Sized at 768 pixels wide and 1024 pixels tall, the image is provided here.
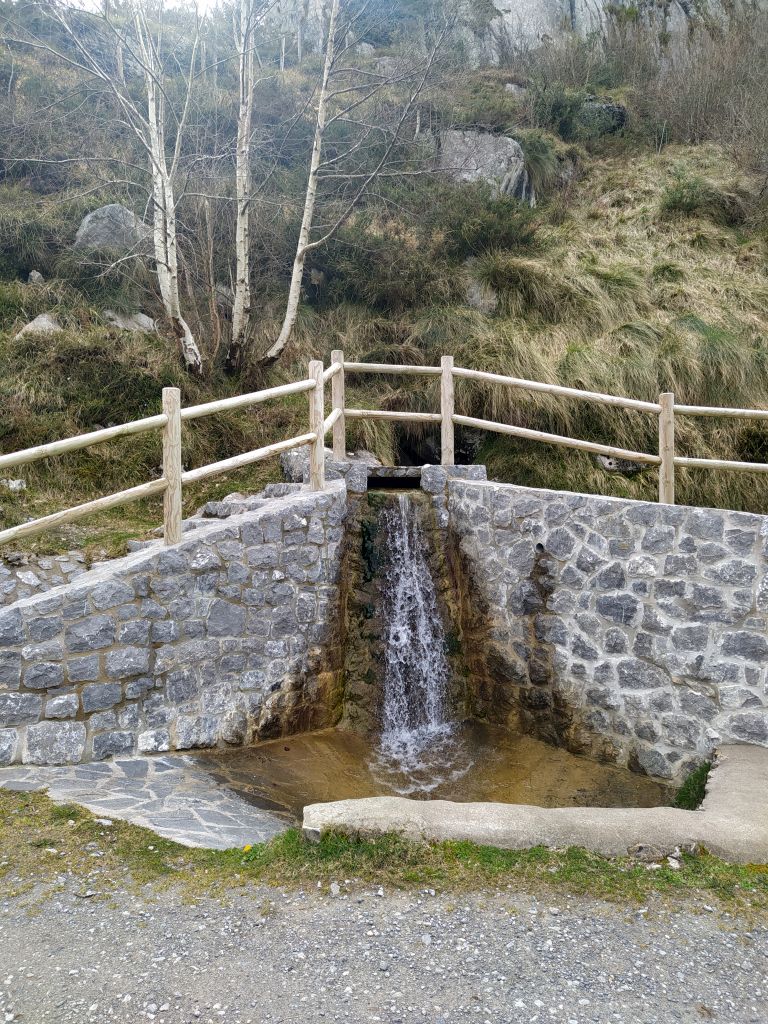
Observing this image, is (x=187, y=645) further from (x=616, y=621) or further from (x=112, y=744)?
(x=616, y=621)

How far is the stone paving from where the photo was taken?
12.7ft

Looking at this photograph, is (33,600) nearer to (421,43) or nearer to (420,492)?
(420,492)

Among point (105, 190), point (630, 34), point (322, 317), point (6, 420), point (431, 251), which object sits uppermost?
point (630, 34)

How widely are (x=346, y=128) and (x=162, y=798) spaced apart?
1231 centimetres

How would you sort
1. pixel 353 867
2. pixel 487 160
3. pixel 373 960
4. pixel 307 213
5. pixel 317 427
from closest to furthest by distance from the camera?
pixel 373 960 → pixel 353 867 → pixel 317 427 → pixel 307 213 → pixel 487 160

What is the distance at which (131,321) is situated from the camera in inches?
374

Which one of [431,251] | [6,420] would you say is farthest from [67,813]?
[431,251]

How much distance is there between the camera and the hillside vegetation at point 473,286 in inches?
315

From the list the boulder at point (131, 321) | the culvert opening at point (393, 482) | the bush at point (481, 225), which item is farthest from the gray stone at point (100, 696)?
the bush at point (481, 225)

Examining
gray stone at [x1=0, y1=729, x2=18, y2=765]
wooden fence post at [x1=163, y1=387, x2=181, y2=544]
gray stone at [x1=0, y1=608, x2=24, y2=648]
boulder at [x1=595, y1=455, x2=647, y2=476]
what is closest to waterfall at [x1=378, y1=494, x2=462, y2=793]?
wooden fence post at [x1=163, y1=387, x2=181, y2=544]

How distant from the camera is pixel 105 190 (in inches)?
444

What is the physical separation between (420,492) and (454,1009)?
4671 mm

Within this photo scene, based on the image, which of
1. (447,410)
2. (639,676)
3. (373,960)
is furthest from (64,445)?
(639,676)

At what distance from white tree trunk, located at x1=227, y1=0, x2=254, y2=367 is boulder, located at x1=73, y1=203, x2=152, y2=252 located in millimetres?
2159
